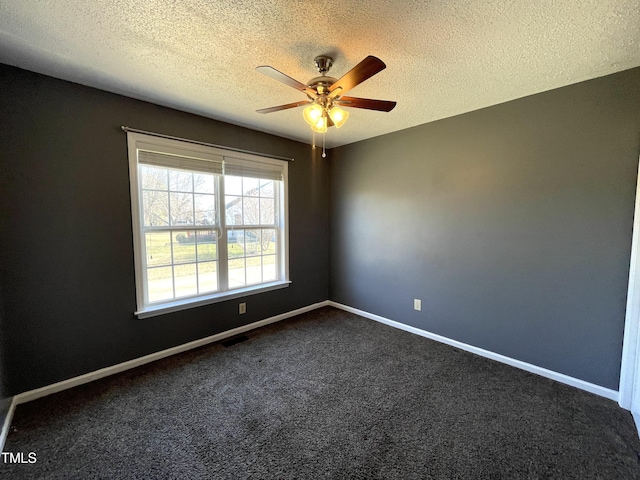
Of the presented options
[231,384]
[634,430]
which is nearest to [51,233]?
[231,384]

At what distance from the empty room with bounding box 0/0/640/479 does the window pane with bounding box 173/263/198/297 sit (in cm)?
2

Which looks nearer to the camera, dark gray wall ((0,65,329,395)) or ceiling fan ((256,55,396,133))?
ceiling fan ((256,55,396,133))

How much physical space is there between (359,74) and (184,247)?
7.62ft

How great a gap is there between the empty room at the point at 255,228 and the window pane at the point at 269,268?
26 cm

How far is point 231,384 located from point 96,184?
6.59 feet

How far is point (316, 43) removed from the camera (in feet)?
5.42

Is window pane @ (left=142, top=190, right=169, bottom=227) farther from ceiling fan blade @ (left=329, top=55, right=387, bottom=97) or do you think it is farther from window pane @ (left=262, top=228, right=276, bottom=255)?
ceiling fan blade @ (left=329, top=55, right=387, bottom=97)

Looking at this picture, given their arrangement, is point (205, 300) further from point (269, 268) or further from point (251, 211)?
point (251, 211)

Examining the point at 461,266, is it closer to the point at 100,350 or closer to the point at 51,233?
the point at 100,350

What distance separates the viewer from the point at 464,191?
2.78 m

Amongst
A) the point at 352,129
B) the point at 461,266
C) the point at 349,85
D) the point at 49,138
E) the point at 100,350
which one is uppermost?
the point at 352,129

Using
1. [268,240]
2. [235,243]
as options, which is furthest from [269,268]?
[235,243]

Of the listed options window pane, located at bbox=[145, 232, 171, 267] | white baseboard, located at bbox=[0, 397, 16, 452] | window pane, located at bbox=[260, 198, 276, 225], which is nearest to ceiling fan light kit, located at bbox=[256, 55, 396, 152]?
window pane, located at bbox=[260, 198, 276, 225]

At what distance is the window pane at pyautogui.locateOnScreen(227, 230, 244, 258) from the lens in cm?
314
